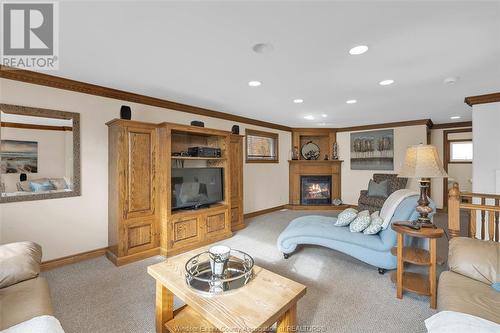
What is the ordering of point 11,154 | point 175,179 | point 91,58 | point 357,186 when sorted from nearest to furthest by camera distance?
1. point 91,58
2. point 11,154
3. point 175,179
4. point 357,186

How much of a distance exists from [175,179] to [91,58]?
1.72 m

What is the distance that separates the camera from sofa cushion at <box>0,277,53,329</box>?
1196 mm

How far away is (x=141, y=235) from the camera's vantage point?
307 cm

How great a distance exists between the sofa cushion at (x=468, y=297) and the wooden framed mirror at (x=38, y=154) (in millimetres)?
3742

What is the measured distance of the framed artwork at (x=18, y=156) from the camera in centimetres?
245

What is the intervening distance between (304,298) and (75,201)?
2.95m

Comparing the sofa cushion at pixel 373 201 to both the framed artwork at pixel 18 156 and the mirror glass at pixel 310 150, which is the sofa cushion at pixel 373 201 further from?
the framed artwork at pixel 18 156

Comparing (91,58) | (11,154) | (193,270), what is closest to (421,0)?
(193,270)

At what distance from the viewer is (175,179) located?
3.32 metres

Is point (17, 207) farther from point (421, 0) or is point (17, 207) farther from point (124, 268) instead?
point (421, 0)

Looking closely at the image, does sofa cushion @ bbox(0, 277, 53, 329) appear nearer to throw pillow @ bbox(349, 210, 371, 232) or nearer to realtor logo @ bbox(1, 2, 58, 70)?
realtor logo @ bbox(1, 2, 58, 70)

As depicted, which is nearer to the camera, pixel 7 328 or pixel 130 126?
pixel 7 328

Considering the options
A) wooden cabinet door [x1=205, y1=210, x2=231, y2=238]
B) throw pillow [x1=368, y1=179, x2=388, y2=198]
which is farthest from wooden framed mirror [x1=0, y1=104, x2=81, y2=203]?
throw pillow [x1=368, y1=179, x2=388, y2=198]

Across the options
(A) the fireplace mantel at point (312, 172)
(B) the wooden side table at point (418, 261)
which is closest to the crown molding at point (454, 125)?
A: (A) the fireplace mantel at point (312, 172)
